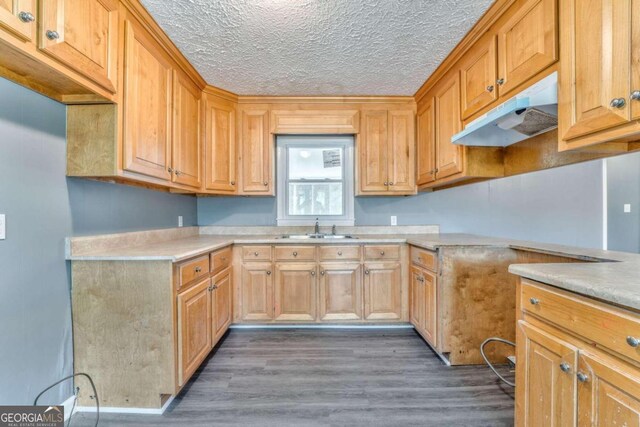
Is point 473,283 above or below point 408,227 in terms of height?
below

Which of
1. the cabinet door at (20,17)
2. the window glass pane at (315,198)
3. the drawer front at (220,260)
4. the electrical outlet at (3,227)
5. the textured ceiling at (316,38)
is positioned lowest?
the drawer front at (220,260)

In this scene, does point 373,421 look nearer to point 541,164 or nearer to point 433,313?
point 433,313

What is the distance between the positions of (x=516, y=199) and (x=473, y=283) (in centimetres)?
165

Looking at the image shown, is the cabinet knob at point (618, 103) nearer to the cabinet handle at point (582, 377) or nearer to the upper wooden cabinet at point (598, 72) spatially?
the upper wooden cabinet at point (598, 72)

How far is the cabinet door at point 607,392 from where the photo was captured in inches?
29.7

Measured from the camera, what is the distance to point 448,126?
7.68 ft

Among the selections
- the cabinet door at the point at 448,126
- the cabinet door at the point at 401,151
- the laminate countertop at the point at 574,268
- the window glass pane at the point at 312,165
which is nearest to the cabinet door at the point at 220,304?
the laminate countertop at the point at 574,268

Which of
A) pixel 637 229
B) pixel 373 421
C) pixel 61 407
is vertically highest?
pixel 637 229

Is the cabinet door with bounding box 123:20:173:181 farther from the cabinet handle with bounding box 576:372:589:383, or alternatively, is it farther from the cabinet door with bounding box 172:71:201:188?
the cabinet handle with bounding box 576:372:589:383

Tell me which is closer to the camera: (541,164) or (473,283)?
(541,164)

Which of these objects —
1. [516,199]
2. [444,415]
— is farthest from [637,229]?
[444,415]

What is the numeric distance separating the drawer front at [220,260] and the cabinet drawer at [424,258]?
1642mm

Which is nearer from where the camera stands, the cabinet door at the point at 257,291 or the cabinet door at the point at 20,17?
the cabinet door at the point at 20,17

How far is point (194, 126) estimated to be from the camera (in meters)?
2.53
